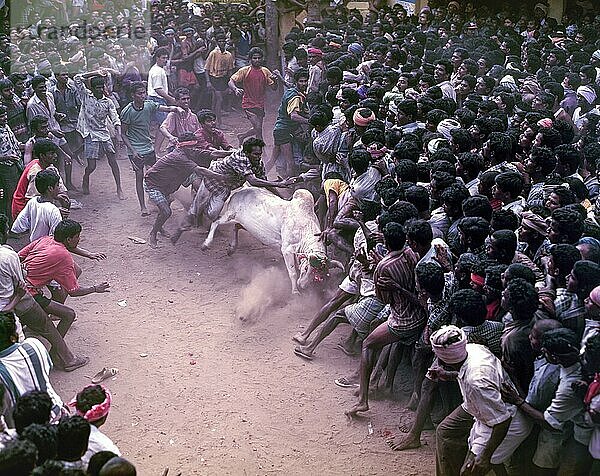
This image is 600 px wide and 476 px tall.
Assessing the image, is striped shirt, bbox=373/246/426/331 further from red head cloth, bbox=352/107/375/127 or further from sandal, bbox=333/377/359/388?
red head cloth, bbox=352/107/375/127

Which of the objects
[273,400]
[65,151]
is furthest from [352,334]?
[65,151]

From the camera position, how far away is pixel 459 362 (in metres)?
4.61

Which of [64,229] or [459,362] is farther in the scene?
[64,229]

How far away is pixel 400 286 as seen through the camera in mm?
5816

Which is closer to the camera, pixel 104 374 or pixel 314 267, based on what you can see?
pixel 104 374

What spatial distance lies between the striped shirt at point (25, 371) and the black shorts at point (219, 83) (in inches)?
438

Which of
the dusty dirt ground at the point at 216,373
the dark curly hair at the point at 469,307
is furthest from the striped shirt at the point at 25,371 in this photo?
the dark curly hair at the point at 469,307

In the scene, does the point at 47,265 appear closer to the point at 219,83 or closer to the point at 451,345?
the point at 451,345

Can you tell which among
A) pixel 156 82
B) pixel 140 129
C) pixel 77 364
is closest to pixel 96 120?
pixel 140 129

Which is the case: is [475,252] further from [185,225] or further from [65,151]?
[65,151]

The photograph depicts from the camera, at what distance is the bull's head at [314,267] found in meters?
8.05

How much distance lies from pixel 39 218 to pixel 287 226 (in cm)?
263

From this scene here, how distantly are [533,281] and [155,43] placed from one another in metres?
13.2

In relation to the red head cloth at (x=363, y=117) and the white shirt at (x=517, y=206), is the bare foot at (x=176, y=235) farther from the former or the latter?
the white shirt at (x=517, y=206)
